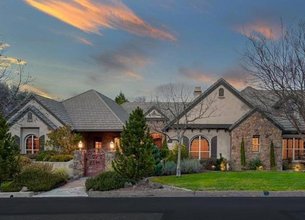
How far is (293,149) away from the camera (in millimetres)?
35594

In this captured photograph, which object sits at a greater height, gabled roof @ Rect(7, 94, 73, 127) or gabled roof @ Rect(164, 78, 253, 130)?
gabled roof @ Rect(164, 78, 253, 130)

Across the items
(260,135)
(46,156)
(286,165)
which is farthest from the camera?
(286,165)

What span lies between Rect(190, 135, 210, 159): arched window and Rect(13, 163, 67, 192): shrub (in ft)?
50.7

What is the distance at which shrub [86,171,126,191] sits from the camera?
19.0 metres

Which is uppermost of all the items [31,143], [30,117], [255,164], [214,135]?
[30,117]

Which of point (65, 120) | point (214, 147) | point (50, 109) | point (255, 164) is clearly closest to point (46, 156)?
point (50, 109)

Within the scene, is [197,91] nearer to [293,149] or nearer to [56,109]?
[293,149]

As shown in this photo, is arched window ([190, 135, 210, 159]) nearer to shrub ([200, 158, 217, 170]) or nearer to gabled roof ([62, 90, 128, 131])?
shrub ([200, 158, 217, 170])

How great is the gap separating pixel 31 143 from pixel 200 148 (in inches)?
555

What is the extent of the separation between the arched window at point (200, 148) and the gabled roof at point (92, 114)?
6.43 meters

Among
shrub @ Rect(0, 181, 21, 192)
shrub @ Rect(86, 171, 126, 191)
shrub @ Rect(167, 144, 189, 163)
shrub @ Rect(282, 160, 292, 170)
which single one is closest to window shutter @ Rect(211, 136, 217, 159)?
shrub @ Rect(167, 144, 189, 163)

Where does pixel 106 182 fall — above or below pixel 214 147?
below

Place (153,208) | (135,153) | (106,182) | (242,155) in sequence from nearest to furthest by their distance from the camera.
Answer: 1. (153,208)
2. (106,182)
3. (135,153)
4. (242,155)

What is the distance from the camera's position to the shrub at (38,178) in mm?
19672
